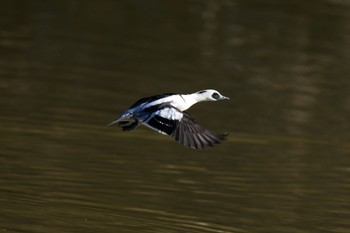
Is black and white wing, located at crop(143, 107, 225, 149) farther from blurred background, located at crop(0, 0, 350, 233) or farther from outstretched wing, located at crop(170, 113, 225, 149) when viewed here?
blurred background, located at crop(0, 0, 350, 233)

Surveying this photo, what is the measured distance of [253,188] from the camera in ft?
37.4

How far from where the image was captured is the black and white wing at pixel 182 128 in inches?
339

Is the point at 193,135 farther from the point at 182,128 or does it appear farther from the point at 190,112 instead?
the point at 190,112

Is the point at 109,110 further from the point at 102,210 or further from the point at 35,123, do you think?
the point at 102,210

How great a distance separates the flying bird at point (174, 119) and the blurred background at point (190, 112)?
102cm

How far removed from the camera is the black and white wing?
8602 mm

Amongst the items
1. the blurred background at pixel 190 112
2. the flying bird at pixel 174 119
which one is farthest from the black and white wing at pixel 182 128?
the blurred background at pixel 190 112

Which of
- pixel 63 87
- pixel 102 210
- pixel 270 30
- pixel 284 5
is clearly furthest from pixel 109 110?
pixel 284 5

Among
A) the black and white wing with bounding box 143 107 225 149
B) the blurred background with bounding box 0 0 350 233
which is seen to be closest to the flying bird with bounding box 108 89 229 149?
the black and white wing with bounding box 143 107 225 149

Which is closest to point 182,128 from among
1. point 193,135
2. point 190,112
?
point 193,135

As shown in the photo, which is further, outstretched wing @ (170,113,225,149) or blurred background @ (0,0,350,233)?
blurred background @ (0,0,350,233)

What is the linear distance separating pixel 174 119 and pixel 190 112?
5496mm

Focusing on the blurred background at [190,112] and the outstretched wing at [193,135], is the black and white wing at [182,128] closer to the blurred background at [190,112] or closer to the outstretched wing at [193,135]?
the outstretched wing at [193,135]

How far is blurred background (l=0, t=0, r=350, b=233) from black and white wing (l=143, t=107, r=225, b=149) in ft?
3.54
